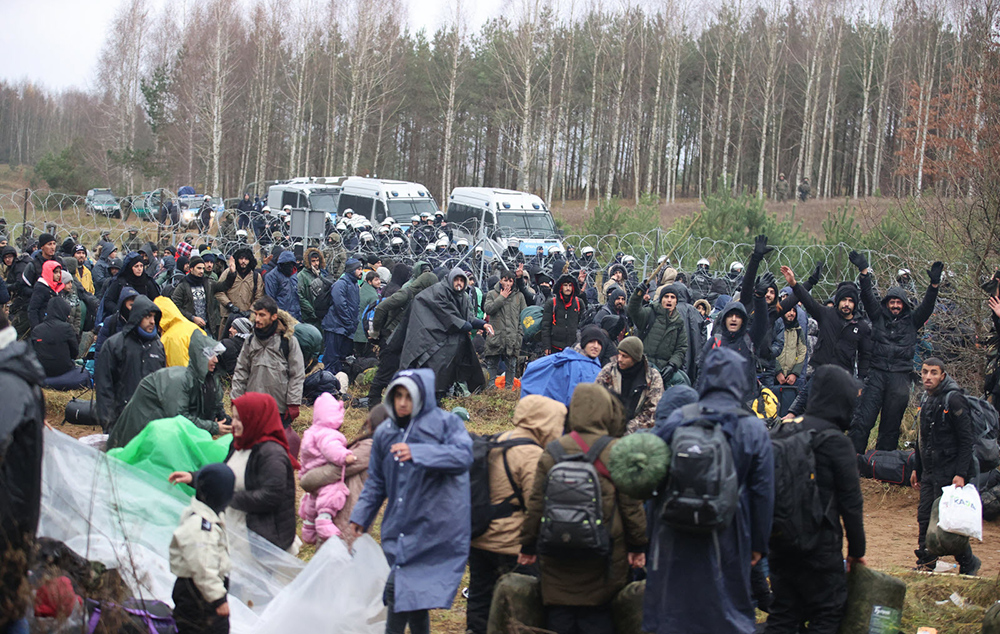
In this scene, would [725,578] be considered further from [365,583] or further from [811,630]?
[365,583]

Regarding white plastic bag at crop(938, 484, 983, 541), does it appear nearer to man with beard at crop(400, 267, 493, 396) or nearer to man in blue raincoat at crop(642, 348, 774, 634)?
man in blue raincoat at crop(642, 348, 774, 634)

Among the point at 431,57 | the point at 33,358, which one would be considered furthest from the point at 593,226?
the point at 431,57

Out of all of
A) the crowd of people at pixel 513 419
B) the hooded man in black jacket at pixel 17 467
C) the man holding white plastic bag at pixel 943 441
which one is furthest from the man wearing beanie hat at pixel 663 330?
the hooded man in black jacket at pixel 17 467

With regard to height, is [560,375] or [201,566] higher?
[560,375]

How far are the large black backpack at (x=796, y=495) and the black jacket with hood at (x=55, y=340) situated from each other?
7.60m

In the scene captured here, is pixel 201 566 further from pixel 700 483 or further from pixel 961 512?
pixel 961 512

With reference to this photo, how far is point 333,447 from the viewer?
5.34 metres

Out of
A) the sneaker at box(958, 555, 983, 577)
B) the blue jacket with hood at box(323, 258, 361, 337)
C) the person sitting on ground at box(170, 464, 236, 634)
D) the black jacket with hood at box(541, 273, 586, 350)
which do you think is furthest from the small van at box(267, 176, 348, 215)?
the person sitting on ground at box(170, 464, 236, 634)

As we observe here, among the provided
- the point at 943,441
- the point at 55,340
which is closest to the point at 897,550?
the point at 943,441

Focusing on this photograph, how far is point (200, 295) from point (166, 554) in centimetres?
571

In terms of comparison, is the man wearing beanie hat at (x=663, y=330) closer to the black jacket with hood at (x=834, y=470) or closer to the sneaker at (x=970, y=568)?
the sneaker at (x=970, y=568)

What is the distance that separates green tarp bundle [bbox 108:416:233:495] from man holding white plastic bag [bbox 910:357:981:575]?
4.72m

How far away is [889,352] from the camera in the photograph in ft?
27.1

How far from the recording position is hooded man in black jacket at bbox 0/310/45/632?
2.92m
